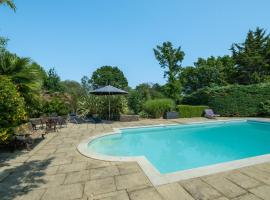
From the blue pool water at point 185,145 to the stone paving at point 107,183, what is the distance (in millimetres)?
1822

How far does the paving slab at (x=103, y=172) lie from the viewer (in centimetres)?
356

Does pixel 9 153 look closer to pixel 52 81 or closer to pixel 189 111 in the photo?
pixel 189 111

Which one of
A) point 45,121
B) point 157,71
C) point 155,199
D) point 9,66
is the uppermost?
point 157,71

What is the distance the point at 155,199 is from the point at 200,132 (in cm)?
850

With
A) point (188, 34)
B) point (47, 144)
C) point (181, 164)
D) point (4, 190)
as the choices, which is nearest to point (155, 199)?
point (4, 190)

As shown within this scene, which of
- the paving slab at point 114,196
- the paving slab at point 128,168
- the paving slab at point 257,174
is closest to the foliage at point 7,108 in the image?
the paving slab at point 128,168

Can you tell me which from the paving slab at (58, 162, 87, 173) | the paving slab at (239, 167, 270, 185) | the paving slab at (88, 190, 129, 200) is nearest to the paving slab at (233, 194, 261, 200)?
the paving slab at (239, 167, 270, 185)

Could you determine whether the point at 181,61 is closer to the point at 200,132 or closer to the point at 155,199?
the point at 200,132

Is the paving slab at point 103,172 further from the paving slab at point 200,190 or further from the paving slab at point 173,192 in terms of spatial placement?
the paving slab at point 200,190

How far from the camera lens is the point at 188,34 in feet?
45.4

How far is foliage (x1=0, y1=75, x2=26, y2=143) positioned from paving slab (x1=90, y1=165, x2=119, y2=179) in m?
2.52

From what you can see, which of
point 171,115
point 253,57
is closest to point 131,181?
point 171,115

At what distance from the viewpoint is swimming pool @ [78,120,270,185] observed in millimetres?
5844

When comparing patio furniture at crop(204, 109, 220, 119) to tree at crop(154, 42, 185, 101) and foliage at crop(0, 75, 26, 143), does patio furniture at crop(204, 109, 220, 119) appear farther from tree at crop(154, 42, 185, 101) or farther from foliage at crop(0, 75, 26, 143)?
foliage at crop(0, 75, 26, 143)
